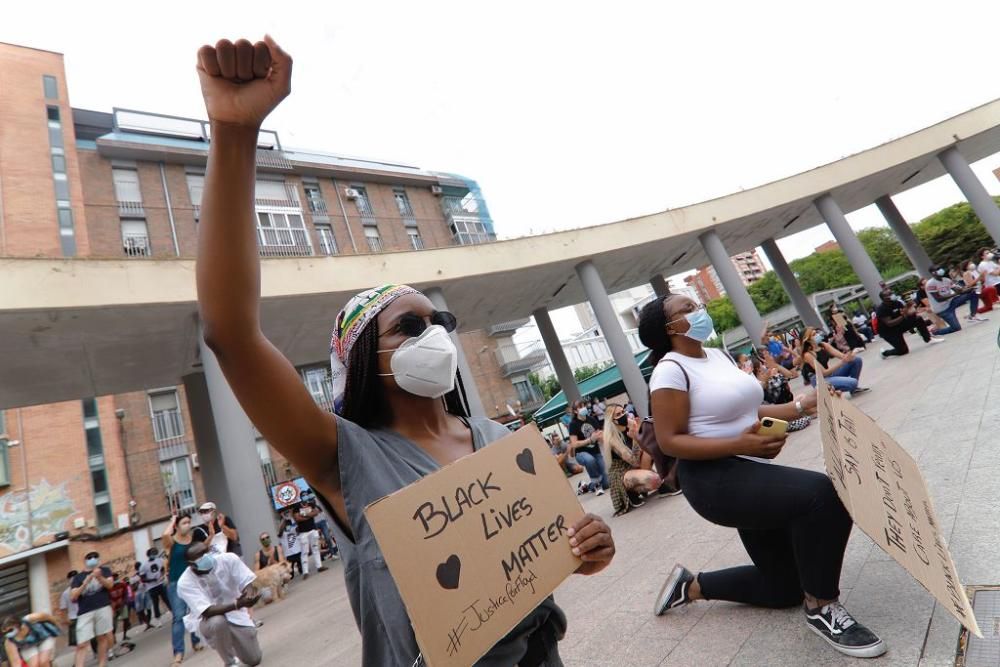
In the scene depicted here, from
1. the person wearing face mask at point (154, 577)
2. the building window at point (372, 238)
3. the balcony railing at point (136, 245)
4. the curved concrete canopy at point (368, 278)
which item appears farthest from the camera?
the building window at point (372, 238)

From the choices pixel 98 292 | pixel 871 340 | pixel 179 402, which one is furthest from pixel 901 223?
pixel 179 402

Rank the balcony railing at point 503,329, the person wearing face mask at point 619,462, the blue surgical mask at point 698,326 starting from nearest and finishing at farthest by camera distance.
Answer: the blue surgical mask at point 698,326, the person wearing face mask at point 619,462, the balcony railing at point 503,329

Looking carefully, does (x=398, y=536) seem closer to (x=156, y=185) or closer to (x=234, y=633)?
(x=234, y=633)

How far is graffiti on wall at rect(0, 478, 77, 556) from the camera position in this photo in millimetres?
16641

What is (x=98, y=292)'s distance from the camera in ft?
27.1

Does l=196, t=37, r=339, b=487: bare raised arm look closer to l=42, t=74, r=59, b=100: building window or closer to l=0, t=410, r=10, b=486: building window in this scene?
l=0, t=410, r=10, b=486: building window

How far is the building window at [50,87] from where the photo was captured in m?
24.2

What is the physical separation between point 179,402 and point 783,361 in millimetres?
24725

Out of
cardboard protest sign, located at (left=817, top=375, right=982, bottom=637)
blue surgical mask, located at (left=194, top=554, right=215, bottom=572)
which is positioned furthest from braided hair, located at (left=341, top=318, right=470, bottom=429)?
blue surgical mask, located at (left=194, top=554, right=215, bottom=572)

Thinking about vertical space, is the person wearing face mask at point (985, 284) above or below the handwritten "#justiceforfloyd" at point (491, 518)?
below

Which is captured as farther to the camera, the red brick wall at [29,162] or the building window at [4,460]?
the red brick wall at [29,162]

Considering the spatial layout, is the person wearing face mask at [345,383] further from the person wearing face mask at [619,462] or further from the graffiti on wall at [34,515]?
the graffiti on wall at [34,515]

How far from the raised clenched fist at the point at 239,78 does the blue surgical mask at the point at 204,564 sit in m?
5.57

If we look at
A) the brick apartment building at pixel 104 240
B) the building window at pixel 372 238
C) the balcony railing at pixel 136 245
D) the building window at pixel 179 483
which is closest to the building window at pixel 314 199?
the brick apartment building at pixel 104 240
